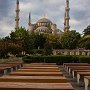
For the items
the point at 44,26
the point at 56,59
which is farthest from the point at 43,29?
the point at 56,59

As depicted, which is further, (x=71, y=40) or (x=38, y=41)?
(x=38, y=41)

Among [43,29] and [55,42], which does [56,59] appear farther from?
[43,29]

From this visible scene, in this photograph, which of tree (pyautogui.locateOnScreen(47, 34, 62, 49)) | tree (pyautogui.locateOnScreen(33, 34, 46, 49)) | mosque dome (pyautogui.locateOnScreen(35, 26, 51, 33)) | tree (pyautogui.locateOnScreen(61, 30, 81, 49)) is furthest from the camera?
mosque dome (pyautogui.locateOnScreen(35, 26, 51, 33))

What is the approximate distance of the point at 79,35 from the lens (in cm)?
8025

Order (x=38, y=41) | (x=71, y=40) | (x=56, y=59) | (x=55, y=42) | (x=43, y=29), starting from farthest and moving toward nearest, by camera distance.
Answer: (x=43, y=29) < (x=55, y=42) < (x=38, y=41) < (x=71, y=40) < (x=56, y=59)

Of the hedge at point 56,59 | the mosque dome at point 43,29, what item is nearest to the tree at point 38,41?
the mosque dome at point 43,29

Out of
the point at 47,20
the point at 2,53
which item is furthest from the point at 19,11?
the point at 2,53

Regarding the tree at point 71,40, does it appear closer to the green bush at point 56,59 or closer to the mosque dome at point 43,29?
the mosque dome at point 43,29

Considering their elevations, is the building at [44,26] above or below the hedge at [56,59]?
above

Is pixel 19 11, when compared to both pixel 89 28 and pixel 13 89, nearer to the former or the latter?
pixel 89 28

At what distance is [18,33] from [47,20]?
62.1 metres

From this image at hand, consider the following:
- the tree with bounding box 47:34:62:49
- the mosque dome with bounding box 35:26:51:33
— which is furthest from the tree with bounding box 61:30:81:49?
the mosque dome with bounding box 35:26:51:33

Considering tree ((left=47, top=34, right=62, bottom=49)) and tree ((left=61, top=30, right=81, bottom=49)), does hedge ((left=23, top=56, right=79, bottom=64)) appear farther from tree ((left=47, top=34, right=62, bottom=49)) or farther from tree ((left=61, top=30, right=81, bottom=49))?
tree ((left=47, top=34, right=62, bottom=49))

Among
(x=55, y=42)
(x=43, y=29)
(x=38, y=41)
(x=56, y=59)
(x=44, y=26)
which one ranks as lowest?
(x=56, y=59)
